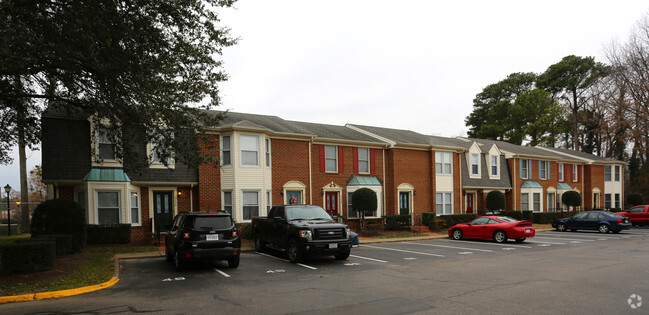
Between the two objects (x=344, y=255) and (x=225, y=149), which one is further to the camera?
(x=225, y=149)

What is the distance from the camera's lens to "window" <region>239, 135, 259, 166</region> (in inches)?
814

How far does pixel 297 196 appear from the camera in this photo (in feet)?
76.4

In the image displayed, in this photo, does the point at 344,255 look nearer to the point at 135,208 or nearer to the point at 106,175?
the point at 135,208

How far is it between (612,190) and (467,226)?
30.9m

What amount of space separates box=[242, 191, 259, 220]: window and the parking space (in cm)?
448

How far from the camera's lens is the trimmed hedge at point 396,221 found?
82.2 feet

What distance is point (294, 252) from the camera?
13.3 m

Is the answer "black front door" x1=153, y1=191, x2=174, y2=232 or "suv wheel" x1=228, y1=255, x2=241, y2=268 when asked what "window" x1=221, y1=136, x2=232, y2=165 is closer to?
"black front door" x1=153, y1=191, x2=174, y2=232

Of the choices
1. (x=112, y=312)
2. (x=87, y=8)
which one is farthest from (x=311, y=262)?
(x=87, y=8)

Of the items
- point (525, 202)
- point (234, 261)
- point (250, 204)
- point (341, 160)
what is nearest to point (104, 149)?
point (250, 204)

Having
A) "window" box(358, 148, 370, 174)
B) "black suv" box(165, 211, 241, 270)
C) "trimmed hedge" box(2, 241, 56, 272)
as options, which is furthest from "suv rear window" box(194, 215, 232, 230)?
"window" box(358, 148, 370, 174)

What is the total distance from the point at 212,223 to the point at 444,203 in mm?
20739

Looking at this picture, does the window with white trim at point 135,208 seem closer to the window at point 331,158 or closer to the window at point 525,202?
the window at point 331,158

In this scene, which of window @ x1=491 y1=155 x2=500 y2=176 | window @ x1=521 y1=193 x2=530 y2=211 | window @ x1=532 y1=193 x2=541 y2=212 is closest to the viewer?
window @ x1=491 y1=155 x2=500 y2=176
